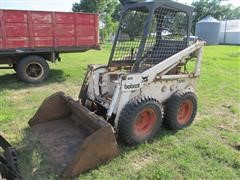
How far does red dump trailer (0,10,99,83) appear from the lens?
7.14 m

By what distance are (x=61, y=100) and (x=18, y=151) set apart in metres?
1.06

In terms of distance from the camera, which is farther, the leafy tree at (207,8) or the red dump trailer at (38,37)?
the leafy tree at (207,8)

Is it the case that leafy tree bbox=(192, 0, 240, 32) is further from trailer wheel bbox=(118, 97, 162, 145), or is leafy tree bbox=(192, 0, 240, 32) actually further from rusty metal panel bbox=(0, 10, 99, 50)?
trailer wheel bbox=(118, 97, 162, 145)

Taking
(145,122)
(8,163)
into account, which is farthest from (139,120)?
(8,163)

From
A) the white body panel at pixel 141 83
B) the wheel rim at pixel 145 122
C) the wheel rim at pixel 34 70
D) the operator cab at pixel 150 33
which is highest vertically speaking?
the operator cab at pixel 150 33

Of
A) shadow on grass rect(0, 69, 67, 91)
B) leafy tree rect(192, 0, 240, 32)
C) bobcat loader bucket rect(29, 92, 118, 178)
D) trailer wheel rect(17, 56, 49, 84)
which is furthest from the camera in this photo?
leafy tree rect(192, 0, 240, 32)

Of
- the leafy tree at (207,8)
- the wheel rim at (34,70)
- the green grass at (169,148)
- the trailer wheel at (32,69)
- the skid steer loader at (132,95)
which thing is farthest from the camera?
the leafy tree at (207,8)

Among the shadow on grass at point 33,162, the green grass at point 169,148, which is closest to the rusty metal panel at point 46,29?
the green grass at point 169,148

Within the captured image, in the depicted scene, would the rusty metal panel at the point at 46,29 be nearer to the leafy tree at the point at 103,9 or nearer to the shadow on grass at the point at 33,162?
the shadow on grass at the point at 33,162

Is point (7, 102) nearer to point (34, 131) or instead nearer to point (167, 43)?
point (34, 131)

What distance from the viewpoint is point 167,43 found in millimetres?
4152

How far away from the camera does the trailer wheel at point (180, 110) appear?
168 inches

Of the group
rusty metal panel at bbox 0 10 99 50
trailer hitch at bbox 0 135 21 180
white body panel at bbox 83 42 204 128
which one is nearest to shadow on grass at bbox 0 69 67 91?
rusty metal panel at bbox 0 10 99 50

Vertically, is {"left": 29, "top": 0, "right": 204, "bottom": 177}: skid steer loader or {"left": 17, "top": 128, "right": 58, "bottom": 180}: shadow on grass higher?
{"left": 29, "top": 0, "right": 204, "bottom": 177}: skid steer loader
